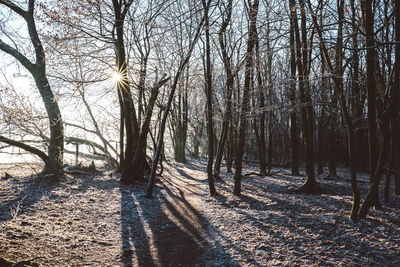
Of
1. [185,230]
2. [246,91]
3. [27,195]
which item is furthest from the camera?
[246,91]

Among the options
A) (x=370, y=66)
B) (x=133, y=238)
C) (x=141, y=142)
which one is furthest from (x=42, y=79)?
(x=370, y=66)

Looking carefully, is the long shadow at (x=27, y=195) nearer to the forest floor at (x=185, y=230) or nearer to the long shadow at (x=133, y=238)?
the forest floor at (x=185, y=230)

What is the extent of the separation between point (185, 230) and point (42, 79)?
27.4ft

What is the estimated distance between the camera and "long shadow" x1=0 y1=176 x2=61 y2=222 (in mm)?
5434

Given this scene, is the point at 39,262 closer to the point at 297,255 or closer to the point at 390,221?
the point at 297,255

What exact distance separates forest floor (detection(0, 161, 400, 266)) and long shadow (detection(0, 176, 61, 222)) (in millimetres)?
27

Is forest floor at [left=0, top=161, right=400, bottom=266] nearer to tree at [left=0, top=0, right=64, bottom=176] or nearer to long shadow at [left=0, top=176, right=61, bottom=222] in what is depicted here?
long shadow at [left=0, top=176, right=61, bottom=222]

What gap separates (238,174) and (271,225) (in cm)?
342

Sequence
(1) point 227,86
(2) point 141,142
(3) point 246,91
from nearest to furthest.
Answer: (3) point 246,91
(1) point 227,86
(2) point 141,142

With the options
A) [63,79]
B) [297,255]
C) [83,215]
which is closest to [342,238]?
[297,255]

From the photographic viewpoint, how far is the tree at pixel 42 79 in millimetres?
9266

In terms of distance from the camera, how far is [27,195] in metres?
7.05

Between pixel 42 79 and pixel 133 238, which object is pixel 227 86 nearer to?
pixel 133 238

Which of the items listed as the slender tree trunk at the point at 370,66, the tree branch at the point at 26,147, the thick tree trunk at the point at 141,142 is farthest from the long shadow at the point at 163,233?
the slender tree trunk at the point at 370,66
